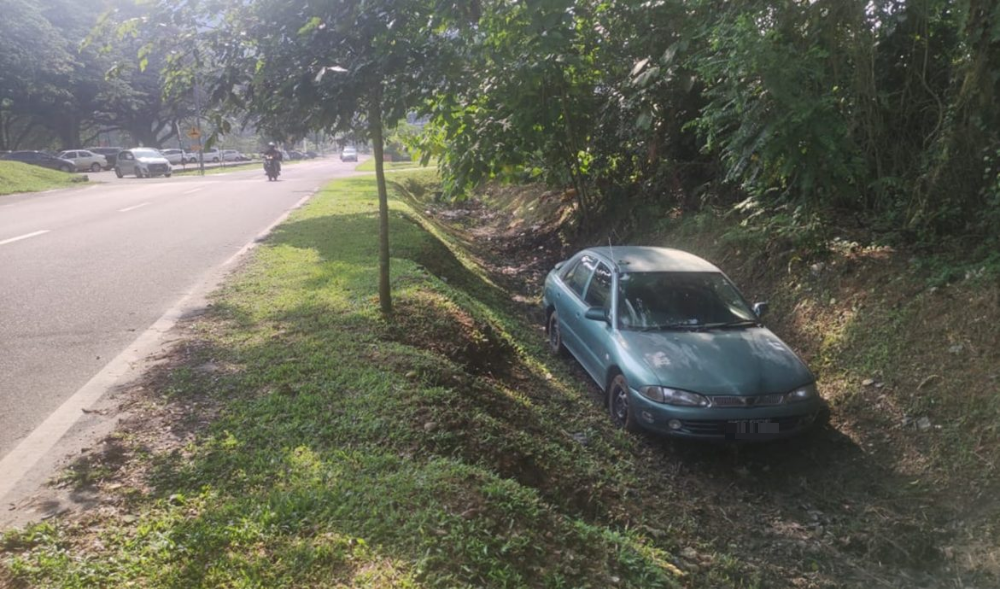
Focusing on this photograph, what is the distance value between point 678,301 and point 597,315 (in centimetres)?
79

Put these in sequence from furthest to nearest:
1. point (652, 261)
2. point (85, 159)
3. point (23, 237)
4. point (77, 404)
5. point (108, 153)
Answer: point (108, 153), point (85, 159), point (23, 237), point (652, 261), point (77, 404)

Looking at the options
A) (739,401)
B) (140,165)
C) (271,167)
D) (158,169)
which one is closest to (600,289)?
(739,401)

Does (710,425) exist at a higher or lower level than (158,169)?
lower

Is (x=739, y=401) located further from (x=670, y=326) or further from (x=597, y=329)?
(x=597, y=329)

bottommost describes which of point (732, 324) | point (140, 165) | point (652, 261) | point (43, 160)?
point (732, 324)

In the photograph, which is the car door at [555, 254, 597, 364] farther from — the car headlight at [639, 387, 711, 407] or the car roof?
the car headlight at [639, 387, 711, 407]

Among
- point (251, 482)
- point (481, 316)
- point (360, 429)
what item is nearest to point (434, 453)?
point (360, 429)

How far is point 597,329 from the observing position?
6625 millimetres

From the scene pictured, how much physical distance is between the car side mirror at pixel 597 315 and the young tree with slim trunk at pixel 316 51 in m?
2.45

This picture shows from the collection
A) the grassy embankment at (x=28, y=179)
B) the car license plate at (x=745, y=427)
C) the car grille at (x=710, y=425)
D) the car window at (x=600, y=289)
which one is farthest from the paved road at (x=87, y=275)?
the grassy embankment at (x=28, y=179)

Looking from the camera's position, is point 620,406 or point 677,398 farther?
point 620,406

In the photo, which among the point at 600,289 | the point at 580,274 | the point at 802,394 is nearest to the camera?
the point at 802,394

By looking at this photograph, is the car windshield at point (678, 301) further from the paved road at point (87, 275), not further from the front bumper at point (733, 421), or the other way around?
the paved road at point (87, 275)

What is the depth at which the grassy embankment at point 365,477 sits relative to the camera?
9.80 feet
